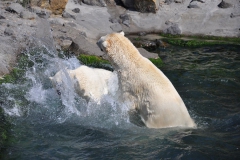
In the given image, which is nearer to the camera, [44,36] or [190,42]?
[44,36]

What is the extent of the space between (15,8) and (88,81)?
25.0 feet

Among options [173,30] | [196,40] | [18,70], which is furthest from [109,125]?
[173,30]

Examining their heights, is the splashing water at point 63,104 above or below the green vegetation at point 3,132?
above

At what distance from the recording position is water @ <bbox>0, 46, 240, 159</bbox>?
672cm

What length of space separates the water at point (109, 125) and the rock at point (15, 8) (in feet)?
14.0

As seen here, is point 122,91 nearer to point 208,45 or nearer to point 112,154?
point 112,154

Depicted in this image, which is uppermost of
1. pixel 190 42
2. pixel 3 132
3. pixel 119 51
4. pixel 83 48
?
pixel 119 51

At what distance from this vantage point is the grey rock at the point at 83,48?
41.6 ft

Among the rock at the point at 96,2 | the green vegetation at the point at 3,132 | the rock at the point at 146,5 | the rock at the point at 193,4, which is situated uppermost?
the rock at the point at 193,4

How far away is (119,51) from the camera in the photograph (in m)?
7.20

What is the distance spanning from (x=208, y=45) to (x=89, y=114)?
23.8 ft

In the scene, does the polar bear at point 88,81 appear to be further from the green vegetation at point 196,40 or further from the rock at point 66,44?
the green vegetation at point 196,40

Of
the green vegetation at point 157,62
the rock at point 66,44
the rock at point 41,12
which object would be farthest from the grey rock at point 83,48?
the rock at point 41,12

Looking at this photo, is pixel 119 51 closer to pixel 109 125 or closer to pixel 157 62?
pixel 109 125
